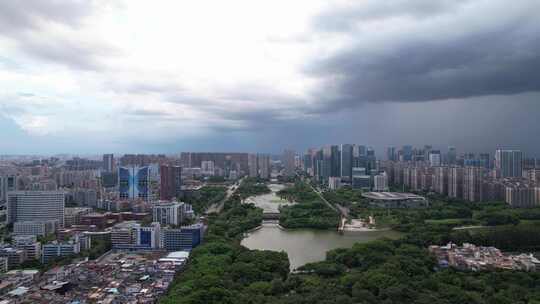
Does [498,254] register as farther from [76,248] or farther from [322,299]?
[76,248]

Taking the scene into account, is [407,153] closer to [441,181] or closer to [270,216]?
[441,181]

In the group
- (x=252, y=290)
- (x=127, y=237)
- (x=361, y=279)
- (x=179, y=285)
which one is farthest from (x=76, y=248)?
(x=361, y=279)

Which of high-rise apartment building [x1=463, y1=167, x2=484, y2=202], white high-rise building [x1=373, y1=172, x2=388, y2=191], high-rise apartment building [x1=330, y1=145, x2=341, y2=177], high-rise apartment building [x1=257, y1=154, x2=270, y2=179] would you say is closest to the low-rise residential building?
high-rise apartment building [x1=463, y1=167, x2=484, y2=202]

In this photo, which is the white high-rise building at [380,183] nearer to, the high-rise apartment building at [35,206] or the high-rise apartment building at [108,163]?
the high-rise apartment building at [35,206]

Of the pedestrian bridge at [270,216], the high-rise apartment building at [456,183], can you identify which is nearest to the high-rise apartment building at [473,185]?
the high-rise apartment building at [456,183]

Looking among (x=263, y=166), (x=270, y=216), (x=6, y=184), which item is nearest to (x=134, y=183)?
(x=6, y=184)
